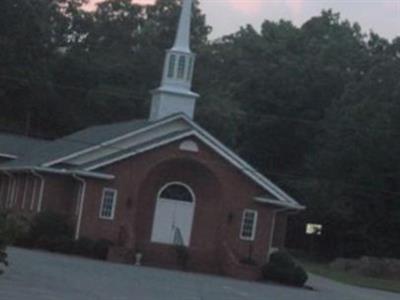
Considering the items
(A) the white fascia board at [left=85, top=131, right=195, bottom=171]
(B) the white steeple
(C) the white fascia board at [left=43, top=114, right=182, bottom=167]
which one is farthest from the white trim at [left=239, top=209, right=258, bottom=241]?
(B) the white steeple

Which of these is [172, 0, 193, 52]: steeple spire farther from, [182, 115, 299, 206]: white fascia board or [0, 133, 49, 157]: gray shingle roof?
[0, 133, 49, 157]: gray shingle roof

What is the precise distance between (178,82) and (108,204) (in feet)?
27.9

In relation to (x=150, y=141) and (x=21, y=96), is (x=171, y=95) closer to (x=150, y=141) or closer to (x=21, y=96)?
(x=150, y=141)

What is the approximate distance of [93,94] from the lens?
91500mm

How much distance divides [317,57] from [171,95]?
43297 mm

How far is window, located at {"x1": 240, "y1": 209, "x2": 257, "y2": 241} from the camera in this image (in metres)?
56.2

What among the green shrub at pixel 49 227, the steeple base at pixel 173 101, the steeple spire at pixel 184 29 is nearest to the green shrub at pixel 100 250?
the green shrub at pixel 49 227

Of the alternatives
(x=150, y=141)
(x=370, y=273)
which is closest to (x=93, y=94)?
(x=370, y=273)

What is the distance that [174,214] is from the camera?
56.0 metres

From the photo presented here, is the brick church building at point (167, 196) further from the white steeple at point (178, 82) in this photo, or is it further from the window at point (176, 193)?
the white steeple at point (178, 82)

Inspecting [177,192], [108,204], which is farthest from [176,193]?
[108,204]

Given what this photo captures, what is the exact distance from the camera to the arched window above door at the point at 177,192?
56.3 meters

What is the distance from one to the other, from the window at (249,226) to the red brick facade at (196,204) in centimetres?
18

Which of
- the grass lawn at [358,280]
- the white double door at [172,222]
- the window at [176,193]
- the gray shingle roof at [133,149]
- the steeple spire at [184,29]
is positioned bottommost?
the grass lawn at [358,280]
